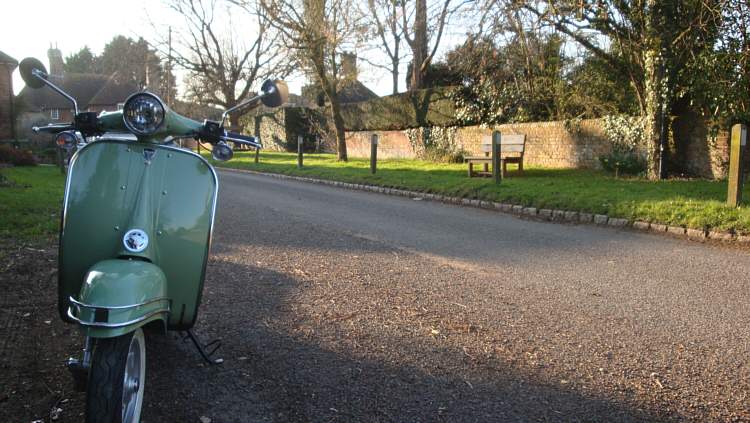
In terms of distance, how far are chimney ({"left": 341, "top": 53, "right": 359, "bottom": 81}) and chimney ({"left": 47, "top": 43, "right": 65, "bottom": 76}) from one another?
56735 millimetres

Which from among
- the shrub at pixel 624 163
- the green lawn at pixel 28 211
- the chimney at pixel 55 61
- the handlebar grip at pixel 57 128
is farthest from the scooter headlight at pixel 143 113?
the chimney at pixel 55 61

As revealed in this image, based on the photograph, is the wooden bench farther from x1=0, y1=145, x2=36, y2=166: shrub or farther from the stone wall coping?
x1=0, y1=145, x2=36, y2=166: shrub

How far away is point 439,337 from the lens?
394 cm

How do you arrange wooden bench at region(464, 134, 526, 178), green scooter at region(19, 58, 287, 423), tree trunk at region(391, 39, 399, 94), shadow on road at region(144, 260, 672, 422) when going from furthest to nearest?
tree trunk at region(391, 39, 399, 94), wooden bench at region(464, 134, 526, 178), shadow on road at region(144, 260, 672, 422), green scooter at region(19, 58, 287, 423)

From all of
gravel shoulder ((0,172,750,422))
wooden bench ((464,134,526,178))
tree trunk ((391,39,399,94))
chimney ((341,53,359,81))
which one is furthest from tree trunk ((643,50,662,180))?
tree trunk ((391,39,399,94))

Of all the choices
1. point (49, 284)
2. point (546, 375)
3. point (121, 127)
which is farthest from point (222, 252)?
point (546, 375)

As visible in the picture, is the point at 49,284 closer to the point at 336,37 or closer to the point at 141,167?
the point at 141,167

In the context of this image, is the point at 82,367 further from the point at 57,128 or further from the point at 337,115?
the point at 337,115

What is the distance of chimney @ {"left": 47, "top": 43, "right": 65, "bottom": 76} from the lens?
67631 millimetres

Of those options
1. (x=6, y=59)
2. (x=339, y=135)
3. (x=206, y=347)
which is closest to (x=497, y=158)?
→ (x=206, y=347)

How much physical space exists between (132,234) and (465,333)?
2235mm

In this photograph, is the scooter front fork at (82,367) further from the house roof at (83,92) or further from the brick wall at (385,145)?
the house roof at (83,92)

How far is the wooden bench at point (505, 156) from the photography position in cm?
1445

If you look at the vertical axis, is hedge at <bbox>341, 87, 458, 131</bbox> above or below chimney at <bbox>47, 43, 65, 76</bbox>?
below
